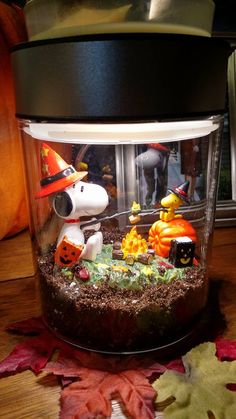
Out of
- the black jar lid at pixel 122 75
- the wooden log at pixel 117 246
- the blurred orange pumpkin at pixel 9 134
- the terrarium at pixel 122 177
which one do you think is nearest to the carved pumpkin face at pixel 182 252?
the terrarium at pixel 122 177

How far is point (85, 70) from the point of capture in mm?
450

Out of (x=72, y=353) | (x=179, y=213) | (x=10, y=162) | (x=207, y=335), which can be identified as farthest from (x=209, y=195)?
(x=10, y=162)

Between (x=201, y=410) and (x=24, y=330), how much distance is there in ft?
1.01

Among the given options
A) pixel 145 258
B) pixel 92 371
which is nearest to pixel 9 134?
pixel 145 258

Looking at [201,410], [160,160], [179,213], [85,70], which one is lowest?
[201,410]

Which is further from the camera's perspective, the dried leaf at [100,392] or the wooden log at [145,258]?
the wooden log at [145,258]

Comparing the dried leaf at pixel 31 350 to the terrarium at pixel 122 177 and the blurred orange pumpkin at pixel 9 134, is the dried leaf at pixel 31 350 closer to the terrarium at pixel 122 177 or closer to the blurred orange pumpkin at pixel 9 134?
the terrarium at pixel 122 177

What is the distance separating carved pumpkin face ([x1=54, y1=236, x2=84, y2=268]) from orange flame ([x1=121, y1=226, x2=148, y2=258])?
0.09 meters

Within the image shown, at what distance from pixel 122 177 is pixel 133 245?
0.12 m

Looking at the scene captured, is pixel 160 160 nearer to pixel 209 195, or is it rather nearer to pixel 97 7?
pixel 209 195

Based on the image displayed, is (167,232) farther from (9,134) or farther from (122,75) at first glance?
(9,134)

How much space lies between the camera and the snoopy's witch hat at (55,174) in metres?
0.61

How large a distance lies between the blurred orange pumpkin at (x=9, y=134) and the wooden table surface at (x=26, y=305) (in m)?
0.09

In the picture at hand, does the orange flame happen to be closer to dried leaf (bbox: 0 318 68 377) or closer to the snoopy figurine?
the snoopy figurine
